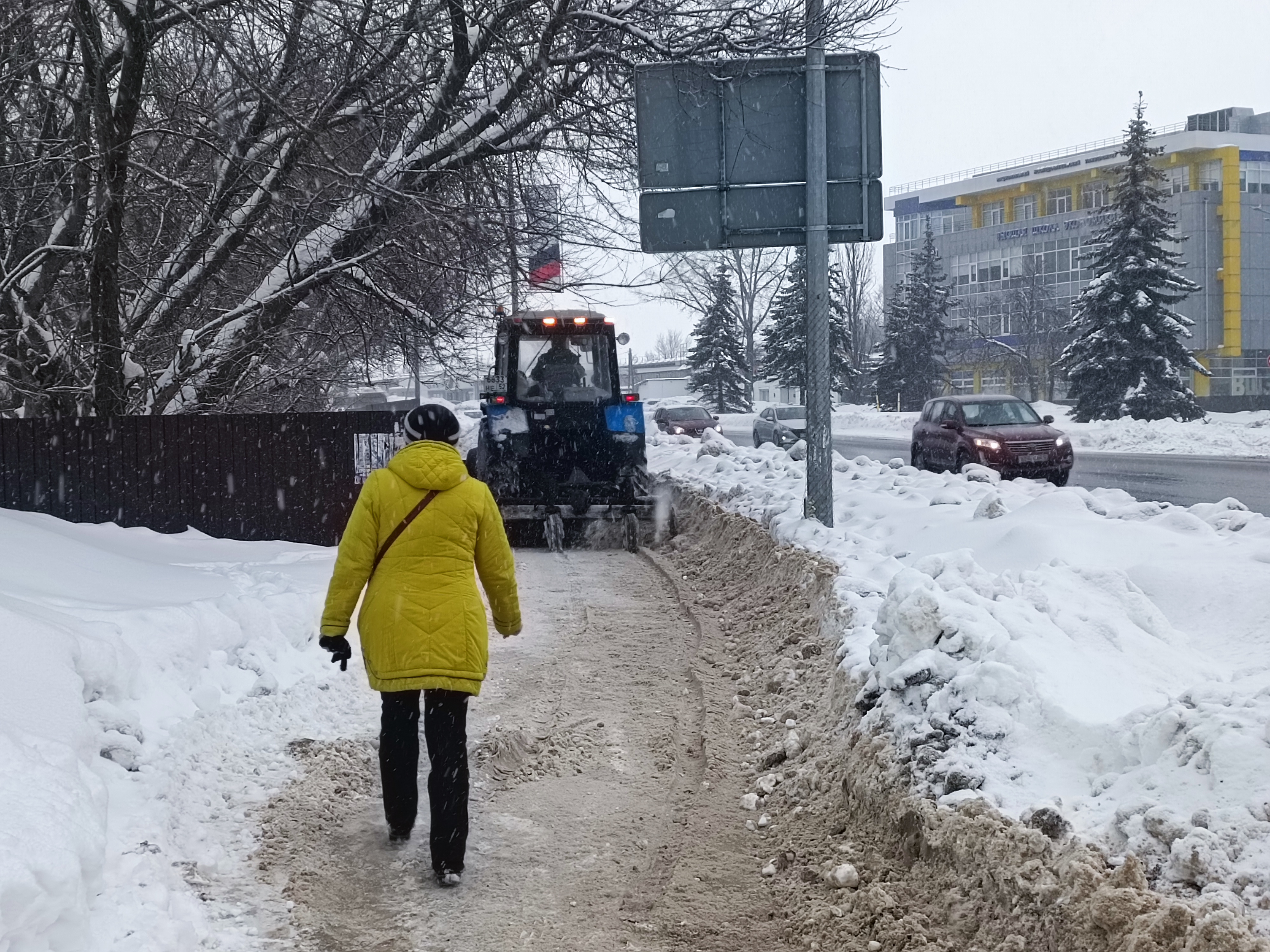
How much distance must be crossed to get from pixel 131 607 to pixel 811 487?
6.12m

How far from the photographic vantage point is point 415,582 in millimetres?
4555

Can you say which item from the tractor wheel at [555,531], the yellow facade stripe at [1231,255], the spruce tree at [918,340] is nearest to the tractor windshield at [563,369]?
the tractor wheel at [555,531]

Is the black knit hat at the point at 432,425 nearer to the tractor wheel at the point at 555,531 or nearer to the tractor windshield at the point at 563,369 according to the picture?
the tractor wheel at the point at 555,531

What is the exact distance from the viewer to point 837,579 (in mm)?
7758

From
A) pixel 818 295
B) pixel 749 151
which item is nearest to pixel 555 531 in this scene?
pixel 818 295

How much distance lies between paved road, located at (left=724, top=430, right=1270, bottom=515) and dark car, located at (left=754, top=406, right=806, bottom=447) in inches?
122

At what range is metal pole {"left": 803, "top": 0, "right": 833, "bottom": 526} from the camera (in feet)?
33.8

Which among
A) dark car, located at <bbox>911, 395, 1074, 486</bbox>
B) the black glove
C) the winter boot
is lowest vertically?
the winter boot

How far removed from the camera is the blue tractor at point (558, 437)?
45.2 feet

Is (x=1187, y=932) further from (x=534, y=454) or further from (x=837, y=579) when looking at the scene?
(x=534, y=454)

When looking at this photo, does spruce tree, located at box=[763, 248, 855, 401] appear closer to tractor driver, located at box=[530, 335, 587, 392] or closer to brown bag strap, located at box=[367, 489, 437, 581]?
tractor driver, located at box=[530, 335, 587, 392]

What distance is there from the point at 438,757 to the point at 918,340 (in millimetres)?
55647

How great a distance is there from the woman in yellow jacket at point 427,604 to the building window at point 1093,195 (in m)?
74.7

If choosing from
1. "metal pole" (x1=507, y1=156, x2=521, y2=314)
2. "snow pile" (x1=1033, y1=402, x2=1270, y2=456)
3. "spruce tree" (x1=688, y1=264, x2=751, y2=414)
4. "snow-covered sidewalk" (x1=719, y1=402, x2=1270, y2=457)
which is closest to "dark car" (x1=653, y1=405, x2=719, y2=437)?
"snow-covered sidewalk" (x1=719, y1=402, x2=1270, y2=457)
